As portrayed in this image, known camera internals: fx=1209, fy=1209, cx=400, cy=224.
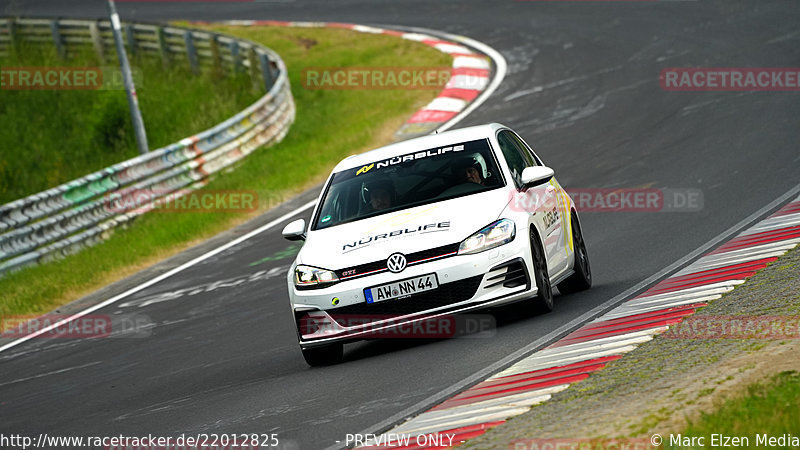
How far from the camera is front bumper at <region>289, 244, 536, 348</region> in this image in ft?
27.8

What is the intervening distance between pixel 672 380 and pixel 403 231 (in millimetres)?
2980

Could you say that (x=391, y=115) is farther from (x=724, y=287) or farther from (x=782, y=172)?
(x=724, y=287)

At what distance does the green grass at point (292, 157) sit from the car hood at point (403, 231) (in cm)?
540

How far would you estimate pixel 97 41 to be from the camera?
31.2 meters

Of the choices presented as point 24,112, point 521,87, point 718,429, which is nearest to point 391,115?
point 521,87

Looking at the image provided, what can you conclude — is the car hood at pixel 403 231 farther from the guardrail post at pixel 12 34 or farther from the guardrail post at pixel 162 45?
the guardrail post at pixel 12 34

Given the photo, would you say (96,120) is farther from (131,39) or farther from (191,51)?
(131,39)

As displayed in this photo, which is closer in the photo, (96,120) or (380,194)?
(380,194)

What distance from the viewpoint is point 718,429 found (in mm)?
4977

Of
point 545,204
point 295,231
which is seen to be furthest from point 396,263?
point 545,204

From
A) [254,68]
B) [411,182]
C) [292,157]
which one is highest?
[411,182]

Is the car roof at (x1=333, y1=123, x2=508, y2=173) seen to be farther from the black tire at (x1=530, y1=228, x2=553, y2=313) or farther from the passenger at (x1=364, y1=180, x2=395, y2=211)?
the black tire at (x1=530, y1=228, x2=553, y2=313)

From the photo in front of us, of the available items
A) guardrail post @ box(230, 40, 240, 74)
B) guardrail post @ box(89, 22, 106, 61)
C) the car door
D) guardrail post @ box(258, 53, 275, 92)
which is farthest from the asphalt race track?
guardrail post @ box(89, 22, 106, 61)

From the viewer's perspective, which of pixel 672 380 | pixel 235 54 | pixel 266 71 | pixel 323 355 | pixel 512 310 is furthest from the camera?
pixel 235 54
